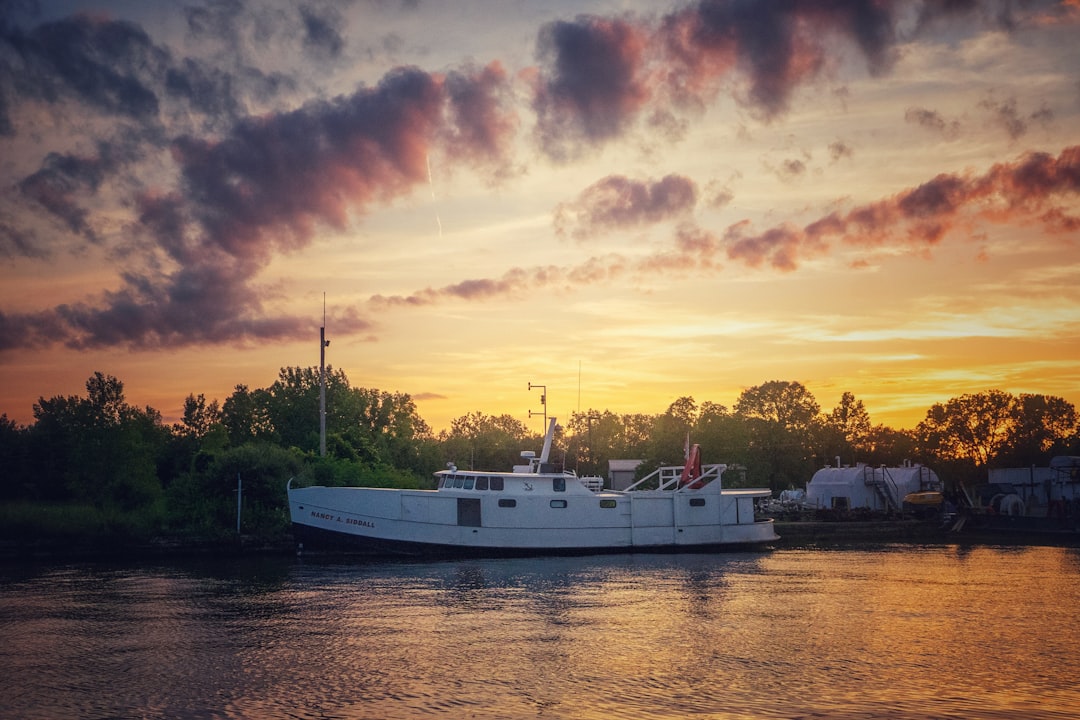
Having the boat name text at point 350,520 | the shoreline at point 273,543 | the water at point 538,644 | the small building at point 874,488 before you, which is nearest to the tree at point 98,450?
the shoreline at point 273,543

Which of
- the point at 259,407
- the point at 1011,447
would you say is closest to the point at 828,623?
the point at 259,407

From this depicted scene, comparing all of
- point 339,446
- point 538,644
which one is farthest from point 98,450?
point 538,644

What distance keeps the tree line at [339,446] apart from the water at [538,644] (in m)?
12.6

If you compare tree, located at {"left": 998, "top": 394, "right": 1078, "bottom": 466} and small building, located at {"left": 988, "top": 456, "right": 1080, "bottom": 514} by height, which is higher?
tree, located at {"left": 998, "top": 394, "right": 1078, "bottom": 466}

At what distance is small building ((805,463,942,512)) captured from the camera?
84.8 metres

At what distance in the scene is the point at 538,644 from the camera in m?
25.2

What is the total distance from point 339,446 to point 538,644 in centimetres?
5062

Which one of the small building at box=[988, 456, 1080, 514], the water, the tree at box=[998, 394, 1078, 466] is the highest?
the tree at box=[998, 394, 1078, 466]

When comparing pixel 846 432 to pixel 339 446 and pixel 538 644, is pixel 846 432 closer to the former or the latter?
pixel 339 446

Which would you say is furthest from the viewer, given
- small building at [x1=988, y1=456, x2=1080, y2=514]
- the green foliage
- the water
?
small building at [x1=988, y1=456, x2=1080, y2=514]

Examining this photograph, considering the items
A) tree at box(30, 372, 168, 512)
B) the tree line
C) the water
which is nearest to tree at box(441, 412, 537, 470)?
the tree line

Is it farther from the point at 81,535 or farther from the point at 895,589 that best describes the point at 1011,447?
the point at 81,535

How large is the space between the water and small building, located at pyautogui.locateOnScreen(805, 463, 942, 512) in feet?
138

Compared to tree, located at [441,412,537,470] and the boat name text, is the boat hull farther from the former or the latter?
tree, located at [441,412,537,470]
